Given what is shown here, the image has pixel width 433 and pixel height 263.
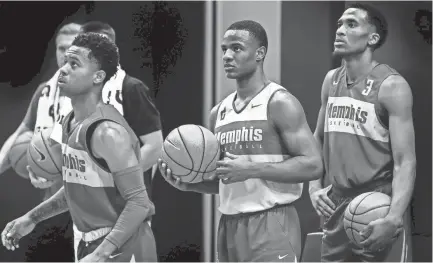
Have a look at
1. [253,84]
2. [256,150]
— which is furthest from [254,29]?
[256,150]

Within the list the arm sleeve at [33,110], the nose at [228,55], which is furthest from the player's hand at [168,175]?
the arm sleeve at [33,110]

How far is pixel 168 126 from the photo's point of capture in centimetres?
505

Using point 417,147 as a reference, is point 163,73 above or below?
above

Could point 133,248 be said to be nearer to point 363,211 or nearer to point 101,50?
point 101,50

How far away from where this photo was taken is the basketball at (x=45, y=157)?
4395 mm

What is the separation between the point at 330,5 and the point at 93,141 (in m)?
1.69

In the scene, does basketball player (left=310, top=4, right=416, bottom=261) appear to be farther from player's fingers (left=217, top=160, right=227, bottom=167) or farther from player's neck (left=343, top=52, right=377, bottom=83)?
player's fingers (left=217, top=160, right=227, bottom=167)

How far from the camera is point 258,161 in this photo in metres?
3.81

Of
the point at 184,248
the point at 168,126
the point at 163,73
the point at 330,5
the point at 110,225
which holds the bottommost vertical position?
the point at 184,248

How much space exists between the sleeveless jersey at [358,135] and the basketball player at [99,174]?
3.61 ft

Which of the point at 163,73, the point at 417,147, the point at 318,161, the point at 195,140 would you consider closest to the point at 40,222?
the point at 163,73

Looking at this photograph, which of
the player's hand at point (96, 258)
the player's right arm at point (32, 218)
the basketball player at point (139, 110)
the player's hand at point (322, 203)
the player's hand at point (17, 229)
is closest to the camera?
the player's hand at point (96, 258)

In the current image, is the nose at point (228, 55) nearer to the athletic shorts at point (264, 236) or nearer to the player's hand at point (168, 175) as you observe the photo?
the player's hand at point (168, 175)

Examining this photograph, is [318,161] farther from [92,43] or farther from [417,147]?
[92,43]
